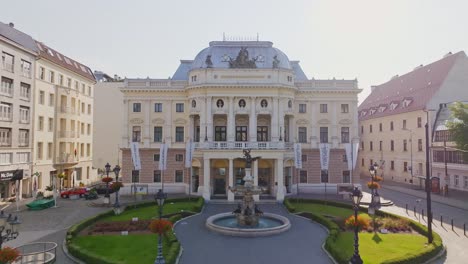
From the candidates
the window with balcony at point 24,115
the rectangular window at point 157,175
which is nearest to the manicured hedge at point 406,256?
the rectangular window at point 157,175

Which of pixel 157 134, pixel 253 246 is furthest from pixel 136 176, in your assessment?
pixel 253 246

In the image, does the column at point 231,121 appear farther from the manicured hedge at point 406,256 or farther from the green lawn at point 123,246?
the green lawn at point 123,246

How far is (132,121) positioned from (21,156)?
1385cm

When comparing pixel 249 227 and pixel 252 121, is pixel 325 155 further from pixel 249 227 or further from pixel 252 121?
pixel 249 227

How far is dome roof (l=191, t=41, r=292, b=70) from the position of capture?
4381 centimetres

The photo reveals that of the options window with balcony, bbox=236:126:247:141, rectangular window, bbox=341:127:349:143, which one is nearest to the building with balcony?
window with balcony, bbox=236:126:247:141

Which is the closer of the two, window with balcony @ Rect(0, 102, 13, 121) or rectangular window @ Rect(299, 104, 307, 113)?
window with balcony @ Rect(0, 102, 13, 121)

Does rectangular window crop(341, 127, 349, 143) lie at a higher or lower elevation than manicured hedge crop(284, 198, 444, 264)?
higher

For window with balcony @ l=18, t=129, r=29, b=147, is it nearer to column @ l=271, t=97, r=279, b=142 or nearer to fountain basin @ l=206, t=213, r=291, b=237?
fountain basin @ l=206, t=213, r=291, b=237

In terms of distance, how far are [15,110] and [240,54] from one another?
28.2 meters

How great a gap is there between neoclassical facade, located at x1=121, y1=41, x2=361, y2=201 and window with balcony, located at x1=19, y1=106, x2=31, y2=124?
38.5 feet

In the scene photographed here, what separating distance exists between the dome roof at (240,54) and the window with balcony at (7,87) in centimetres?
2232

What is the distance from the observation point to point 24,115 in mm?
41812

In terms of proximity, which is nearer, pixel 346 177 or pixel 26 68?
pixel 26 68
